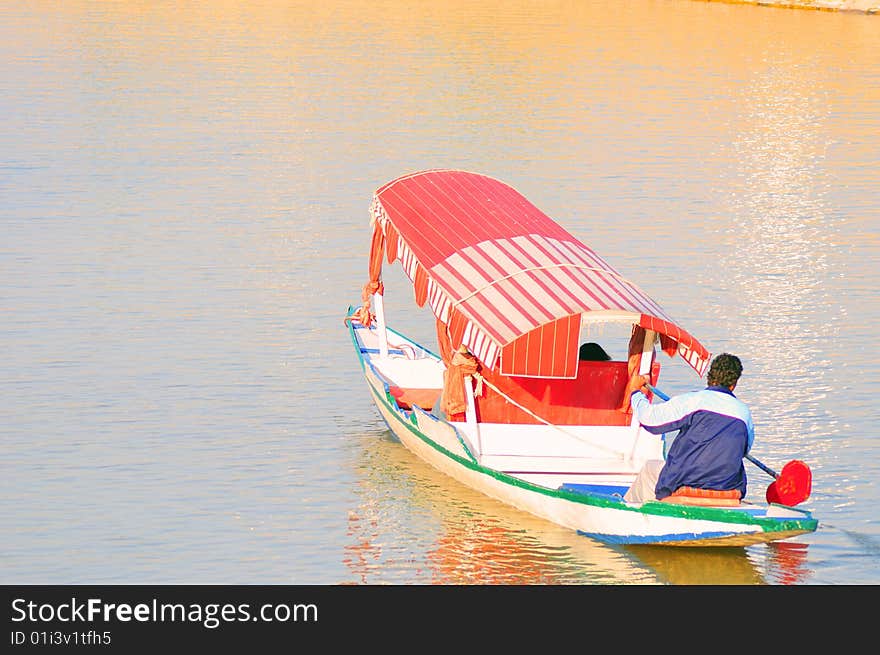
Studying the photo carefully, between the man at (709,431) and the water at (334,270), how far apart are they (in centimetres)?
112

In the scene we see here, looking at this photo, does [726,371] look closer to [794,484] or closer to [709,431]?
[709,431]

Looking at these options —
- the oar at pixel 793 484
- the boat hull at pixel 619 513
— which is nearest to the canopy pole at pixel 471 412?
the boat hull at pixel 619 513

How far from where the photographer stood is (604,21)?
209 feet

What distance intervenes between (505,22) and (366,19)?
5570 mm

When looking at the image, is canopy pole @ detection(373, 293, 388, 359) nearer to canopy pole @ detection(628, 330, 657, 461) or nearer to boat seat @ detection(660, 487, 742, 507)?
canopy pole @ detection(628, 330, 657, 461)

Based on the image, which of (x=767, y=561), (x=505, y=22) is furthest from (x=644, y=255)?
(x=505, y=22)

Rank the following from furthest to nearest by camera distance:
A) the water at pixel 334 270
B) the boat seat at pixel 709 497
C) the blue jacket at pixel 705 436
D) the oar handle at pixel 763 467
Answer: the water at pixel 334 270 < the oar handle at pixel 763 467 < the boat seat at pixel 709 497 < the blue jacket at pixel 705 436

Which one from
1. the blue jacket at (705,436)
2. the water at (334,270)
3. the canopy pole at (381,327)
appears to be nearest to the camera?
the blue jacket at (705,436)

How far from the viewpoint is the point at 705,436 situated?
12.9 metres

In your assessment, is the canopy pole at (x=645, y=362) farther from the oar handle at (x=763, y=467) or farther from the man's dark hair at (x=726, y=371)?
the man's dark hair at (x=726, y=371)

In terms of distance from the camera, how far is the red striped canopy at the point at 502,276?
572 inches

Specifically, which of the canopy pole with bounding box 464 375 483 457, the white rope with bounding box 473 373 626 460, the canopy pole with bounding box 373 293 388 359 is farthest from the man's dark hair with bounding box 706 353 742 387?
the canopy pole with bounding box 373 293 388 359

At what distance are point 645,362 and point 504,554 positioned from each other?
7.96 ft

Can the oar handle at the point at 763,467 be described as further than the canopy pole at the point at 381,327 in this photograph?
No
